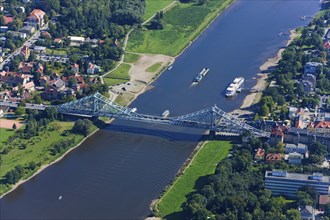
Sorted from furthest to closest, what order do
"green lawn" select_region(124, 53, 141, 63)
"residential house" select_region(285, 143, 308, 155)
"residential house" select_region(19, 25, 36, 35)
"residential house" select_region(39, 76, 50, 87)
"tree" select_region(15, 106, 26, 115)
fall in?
"residential house" select_region(19, 25, 36, 35)
"green lawn" select_region(124, 53, 141, 63)
"residential house" select_region(39, 76, 50, 87)
"tree" select_region(15, 106, 26, 115)
"residential house" select_region(285, 143, 308, 155)

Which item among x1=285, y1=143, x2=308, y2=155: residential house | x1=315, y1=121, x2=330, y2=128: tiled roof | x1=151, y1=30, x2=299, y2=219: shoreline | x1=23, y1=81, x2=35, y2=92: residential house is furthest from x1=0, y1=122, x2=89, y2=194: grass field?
x1=315, y1=121, x2=330, y2=128: tiled roof

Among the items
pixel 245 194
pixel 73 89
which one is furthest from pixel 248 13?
pixel 245 194

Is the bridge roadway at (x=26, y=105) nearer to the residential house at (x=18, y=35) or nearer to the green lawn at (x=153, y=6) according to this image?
the residential house at (x=18, y=35)

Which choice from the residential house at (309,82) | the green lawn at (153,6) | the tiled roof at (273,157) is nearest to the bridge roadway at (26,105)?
the tiled roof at (273,157)

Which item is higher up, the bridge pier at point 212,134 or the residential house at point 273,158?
the residential house at point 273,158

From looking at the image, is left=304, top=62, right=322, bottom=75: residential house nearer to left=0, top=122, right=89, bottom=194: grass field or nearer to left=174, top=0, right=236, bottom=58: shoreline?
left=174, top=0, right=236, bottom=58: shoreline

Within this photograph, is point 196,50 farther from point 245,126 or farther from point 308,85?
point 245,126

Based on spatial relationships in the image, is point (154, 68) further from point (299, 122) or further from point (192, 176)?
point (192, 176)
